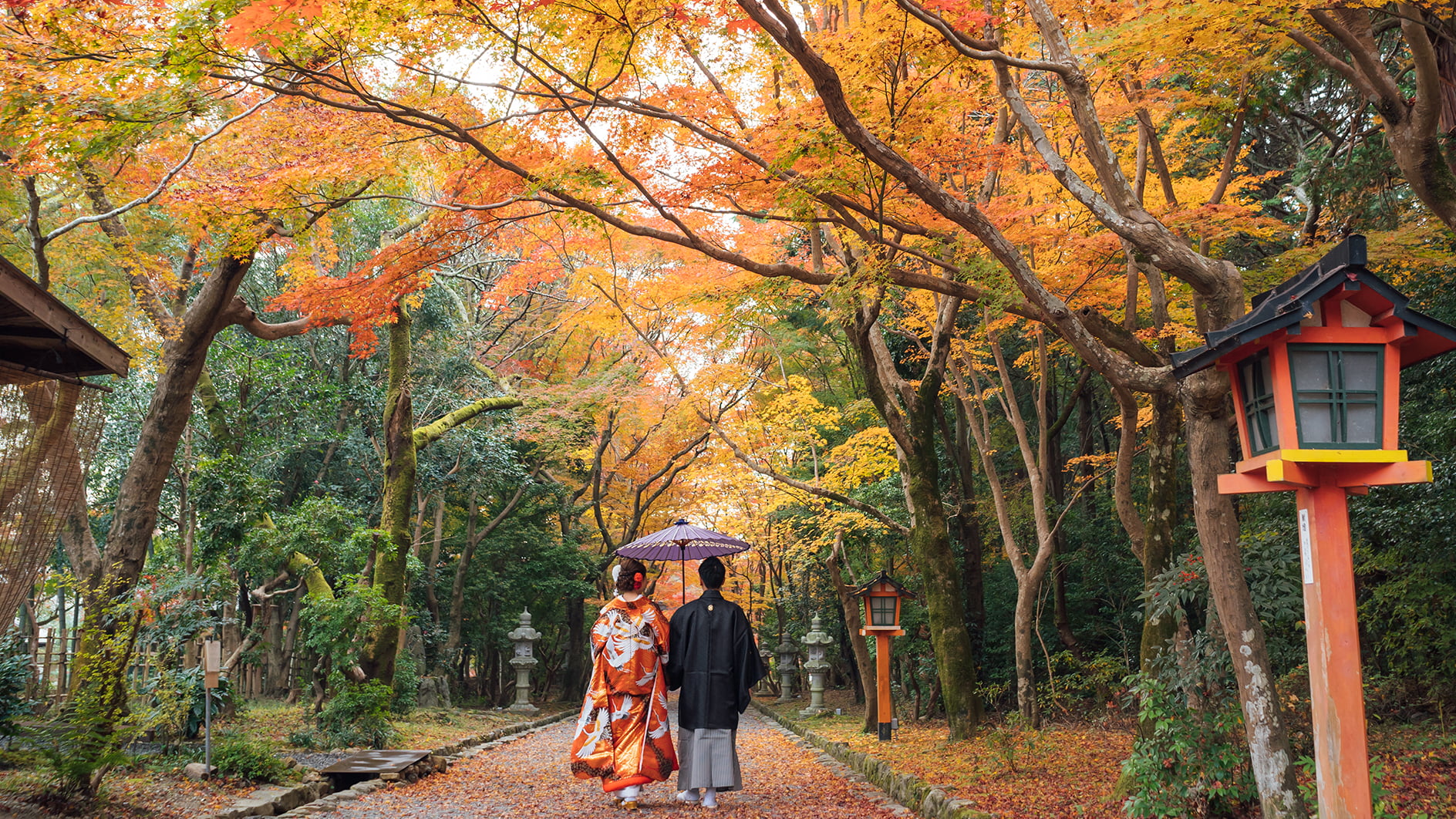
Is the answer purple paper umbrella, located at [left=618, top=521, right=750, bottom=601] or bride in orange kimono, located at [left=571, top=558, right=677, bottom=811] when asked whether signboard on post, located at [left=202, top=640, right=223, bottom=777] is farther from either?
purple paper umbrella, located at [left=618, top=521, right=750, bottom=601]

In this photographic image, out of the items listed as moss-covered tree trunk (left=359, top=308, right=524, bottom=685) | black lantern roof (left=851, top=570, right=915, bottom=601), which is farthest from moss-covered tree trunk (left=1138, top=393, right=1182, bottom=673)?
moss-covered tree trunk (left=359, top=308, right=524, bottom=685)

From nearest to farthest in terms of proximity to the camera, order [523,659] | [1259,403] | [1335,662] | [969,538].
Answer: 1. [1335,662]
2. [1259,403]
3. [969,538]
4. [523,659]

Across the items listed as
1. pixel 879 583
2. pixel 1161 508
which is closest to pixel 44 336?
pixel 1161 508

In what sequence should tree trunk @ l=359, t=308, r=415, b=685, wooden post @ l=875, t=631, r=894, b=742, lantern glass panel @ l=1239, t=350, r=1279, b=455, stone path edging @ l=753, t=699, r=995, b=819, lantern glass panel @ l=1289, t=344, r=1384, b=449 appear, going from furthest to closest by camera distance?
1. tree trunk @ l=359, t=308, r=415, b=685
2. wooden post @ l=875, t=631, r=894, b=742
3. stone path edging @ l=753, t=699, r=995, b=819
4. lantern glass panel @ l=1239, t=350, r=1279, b=455
5. lantern glass panel @ l=1289, t=344, r=1384, b=449

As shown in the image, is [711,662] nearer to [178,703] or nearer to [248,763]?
[248,763]

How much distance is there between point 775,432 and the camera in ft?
47.6

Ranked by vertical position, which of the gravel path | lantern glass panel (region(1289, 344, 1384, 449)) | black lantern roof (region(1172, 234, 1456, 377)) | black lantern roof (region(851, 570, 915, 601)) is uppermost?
black lantern roof (region(1172, 234, 1456, 377))

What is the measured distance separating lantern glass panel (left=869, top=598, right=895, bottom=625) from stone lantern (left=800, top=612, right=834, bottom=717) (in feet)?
17.2

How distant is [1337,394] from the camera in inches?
146

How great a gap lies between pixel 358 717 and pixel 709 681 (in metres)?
4.65

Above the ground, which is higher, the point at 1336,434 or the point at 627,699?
the point at 1336,434

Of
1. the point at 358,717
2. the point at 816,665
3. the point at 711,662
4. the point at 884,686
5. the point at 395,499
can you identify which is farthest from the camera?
the point at 816,665

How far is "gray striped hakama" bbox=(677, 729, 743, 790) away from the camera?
6629mm

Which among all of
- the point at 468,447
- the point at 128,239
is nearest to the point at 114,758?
the point at 128,239
